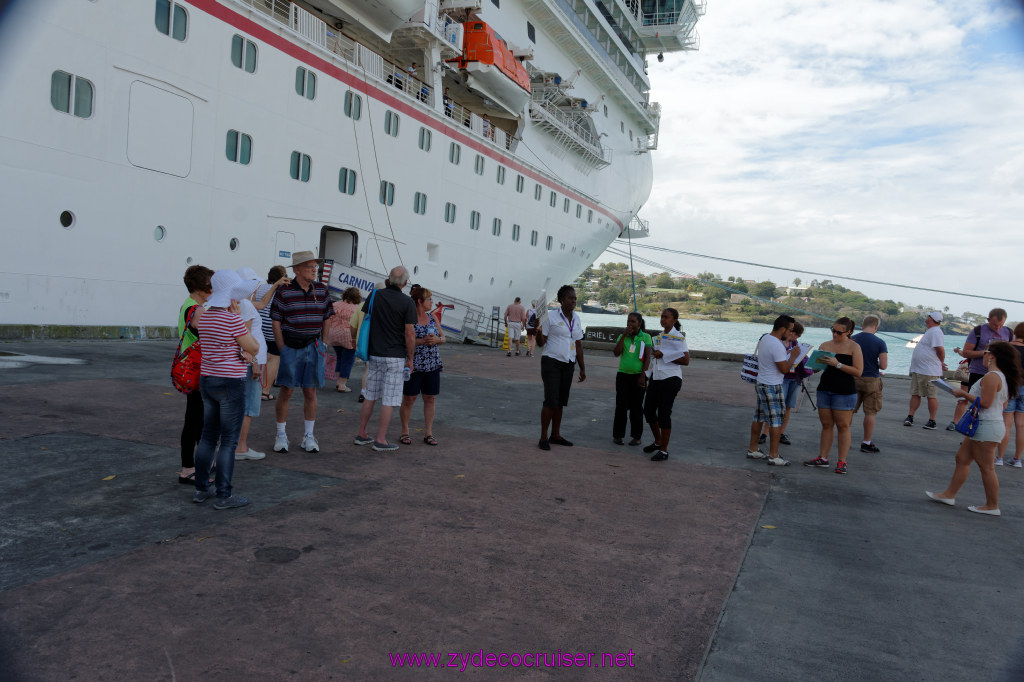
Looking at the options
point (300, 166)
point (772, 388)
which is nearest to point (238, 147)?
point (300, 166)

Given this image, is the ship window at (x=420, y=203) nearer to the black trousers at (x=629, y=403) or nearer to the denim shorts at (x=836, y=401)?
the black trousers at (x=629, y=403)

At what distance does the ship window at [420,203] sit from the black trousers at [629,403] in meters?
14.1

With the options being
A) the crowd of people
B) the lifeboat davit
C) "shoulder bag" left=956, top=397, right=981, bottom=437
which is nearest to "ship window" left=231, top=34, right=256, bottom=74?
the crowd of people

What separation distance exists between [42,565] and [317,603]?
141 cm

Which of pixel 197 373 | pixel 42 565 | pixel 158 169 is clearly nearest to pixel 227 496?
pixel 197 373

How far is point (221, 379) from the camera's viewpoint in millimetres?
4535

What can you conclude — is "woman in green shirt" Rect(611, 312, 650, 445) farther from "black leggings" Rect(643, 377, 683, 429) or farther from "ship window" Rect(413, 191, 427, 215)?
"ship window" Rect(413, 191, 427, 215)

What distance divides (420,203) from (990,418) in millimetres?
17462

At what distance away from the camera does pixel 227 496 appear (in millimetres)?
4527

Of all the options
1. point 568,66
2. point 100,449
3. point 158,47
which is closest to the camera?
point 100,449

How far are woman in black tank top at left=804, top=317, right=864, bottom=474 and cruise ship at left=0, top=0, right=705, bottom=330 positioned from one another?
7.07m

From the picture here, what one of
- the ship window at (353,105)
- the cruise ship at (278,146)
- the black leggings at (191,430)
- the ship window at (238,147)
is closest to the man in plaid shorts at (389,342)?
the black leggings at (191,430)

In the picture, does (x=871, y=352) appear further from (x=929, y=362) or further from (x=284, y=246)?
(x=284, y=246)

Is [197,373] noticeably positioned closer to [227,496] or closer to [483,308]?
[227,496]
